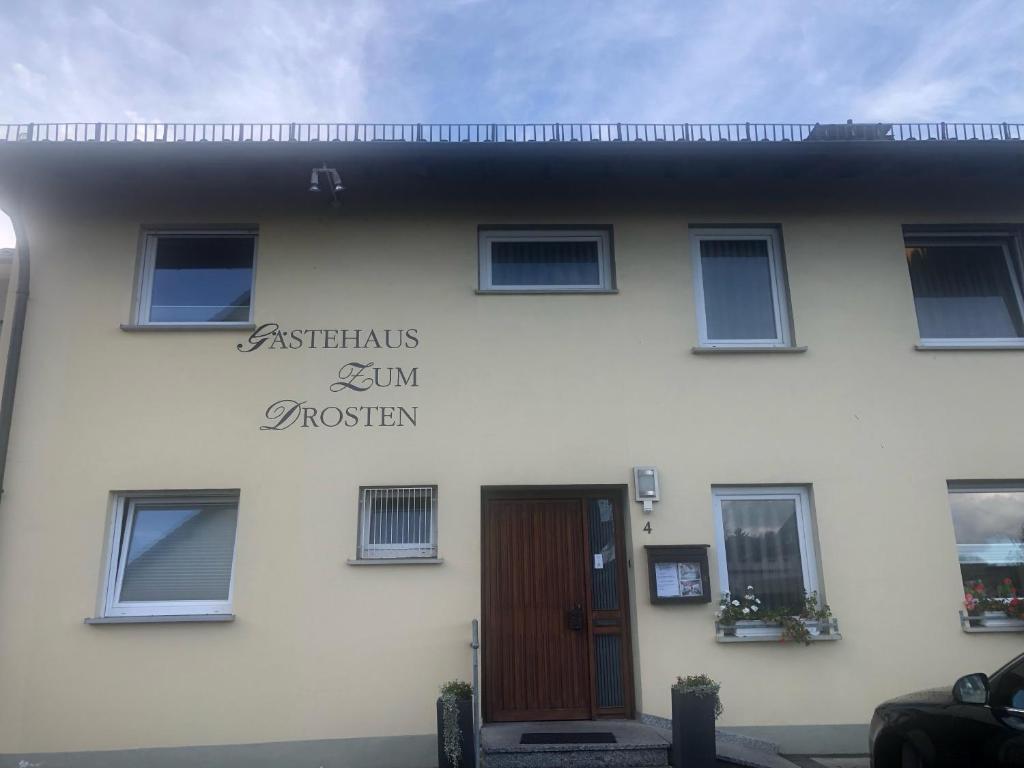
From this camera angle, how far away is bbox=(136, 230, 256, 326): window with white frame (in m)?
7.62

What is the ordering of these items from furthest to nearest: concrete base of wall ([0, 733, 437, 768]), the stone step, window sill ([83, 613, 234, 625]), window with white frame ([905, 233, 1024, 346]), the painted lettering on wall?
window with white frame ([905, 233, 1024, 346]) < the painted lettering on wall < window sill ([83, 613, 234, 625]) < concrete base of wall ([0, 733, 437, 768]) < the stone step

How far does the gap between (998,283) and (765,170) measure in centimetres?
272

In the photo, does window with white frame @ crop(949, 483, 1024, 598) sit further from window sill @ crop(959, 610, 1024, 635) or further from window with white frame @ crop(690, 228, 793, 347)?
window with white frame @ crop(690, 228, 793, 347)

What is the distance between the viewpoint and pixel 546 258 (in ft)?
26.0

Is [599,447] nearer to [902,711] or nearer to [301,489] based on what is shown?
[301,489]

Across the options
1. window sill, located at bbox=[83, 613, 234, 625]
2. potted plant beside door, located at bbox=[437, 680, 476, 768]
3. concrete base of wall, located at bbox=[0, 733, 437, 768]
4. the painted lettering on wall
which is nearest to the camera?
potted plant beside door, located at bbox=[437, 680, 476, 768]

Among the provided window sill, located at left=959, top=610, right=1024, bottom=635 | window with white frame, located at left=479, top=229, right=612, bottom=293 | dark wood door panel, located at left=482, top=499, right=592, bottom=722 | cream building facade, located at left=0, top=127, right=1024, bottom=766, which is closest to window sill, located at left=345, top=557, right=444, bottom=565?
cream building facade, located at left=0, top=127, right=1024, bottom=766

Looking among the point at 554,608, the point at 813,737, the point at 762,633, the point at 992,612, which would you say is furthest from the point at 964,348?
the point at 554,608

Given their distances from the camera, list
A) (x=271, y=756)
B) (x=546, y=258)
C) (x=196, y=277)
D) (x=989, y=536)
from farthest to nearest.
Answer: (x=546, y=258), (x=196, y=277), (x=989, y=536), (x=271, y=756)

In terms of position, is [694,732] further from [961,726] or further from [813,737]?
[961,726]

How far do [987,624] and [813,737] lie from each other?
1807 mm

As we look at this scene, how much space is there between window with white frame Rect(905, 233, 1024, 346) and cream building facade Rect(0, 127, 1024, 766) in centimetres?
4

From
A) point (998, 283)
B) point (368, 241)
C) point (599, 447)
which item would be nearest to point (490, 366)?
point (599, 447)

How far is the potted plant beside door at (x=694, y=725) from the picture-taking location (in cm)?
598
